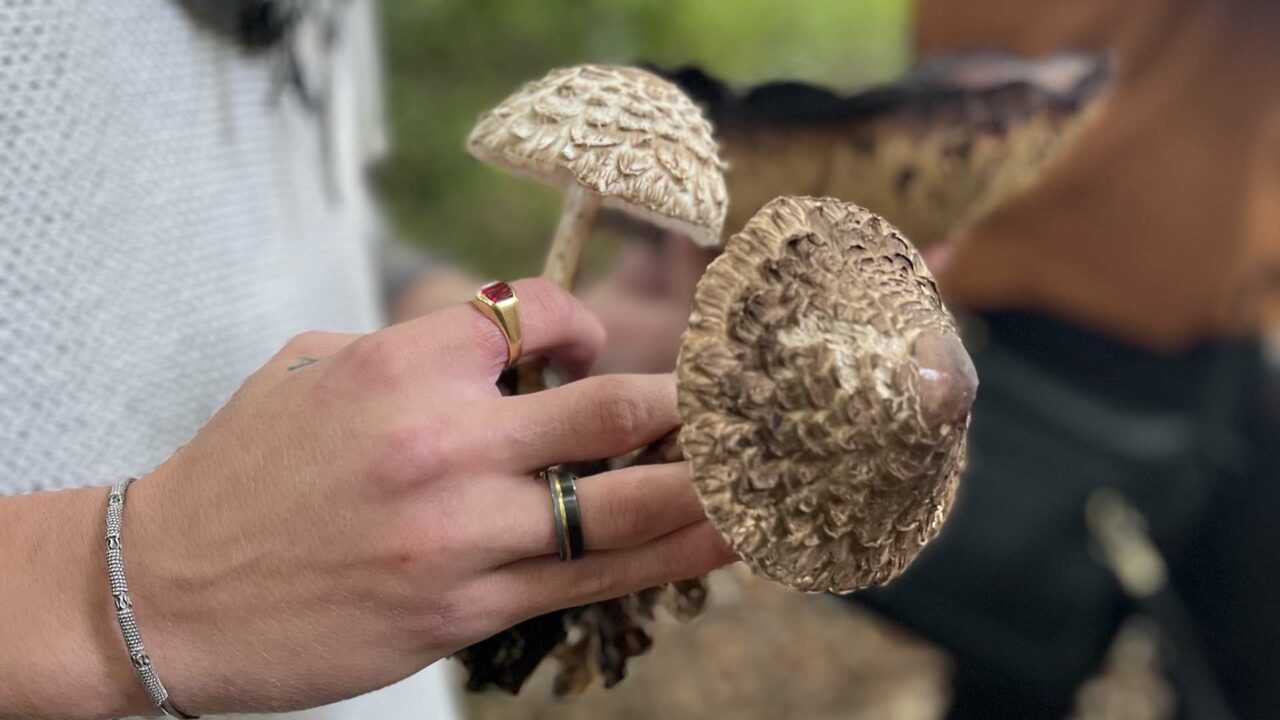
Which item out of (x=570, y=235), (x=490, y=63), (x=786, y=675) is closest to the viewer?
(x=570, y=235)

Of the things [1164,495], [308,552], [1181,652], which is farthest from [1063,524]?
[308,552]

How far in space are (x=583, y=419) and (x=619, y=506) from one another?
2.8 inches

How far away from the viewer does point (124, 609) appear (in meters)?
0.66

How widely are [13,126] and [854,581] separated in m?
0.80

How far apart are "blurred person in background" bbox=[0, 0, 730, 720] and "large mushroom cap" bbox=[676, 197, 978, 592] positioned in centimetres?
5

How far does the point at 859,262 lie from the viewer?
0.70 metres

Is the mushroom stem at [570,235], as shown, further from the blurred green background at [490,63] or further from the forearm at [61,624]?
the blurred green background at [490,63]

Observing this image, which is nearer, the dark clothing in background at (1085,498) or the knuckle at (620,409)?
the knuckle at (620,409)

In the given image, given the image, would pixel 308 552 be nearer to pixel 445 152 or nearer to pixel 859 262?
pixel 859 262

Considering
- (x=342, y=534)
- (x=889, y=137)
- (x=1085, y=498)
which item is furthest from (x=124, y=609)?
(x=1085, y=498)

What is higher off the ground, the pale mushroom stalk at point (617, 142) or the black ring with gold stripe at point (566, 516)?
the pale mushroom stalk at point (617, 142)

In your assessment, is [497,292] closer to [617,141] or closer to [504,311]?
[504,311]

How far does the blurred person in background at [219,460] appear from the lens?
63 cm

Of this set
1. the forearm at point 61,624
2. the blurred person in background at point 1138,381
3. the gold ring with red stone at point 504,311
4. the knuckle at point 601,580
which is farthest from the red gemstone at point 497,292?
the blurred person in background at point 1138,381
